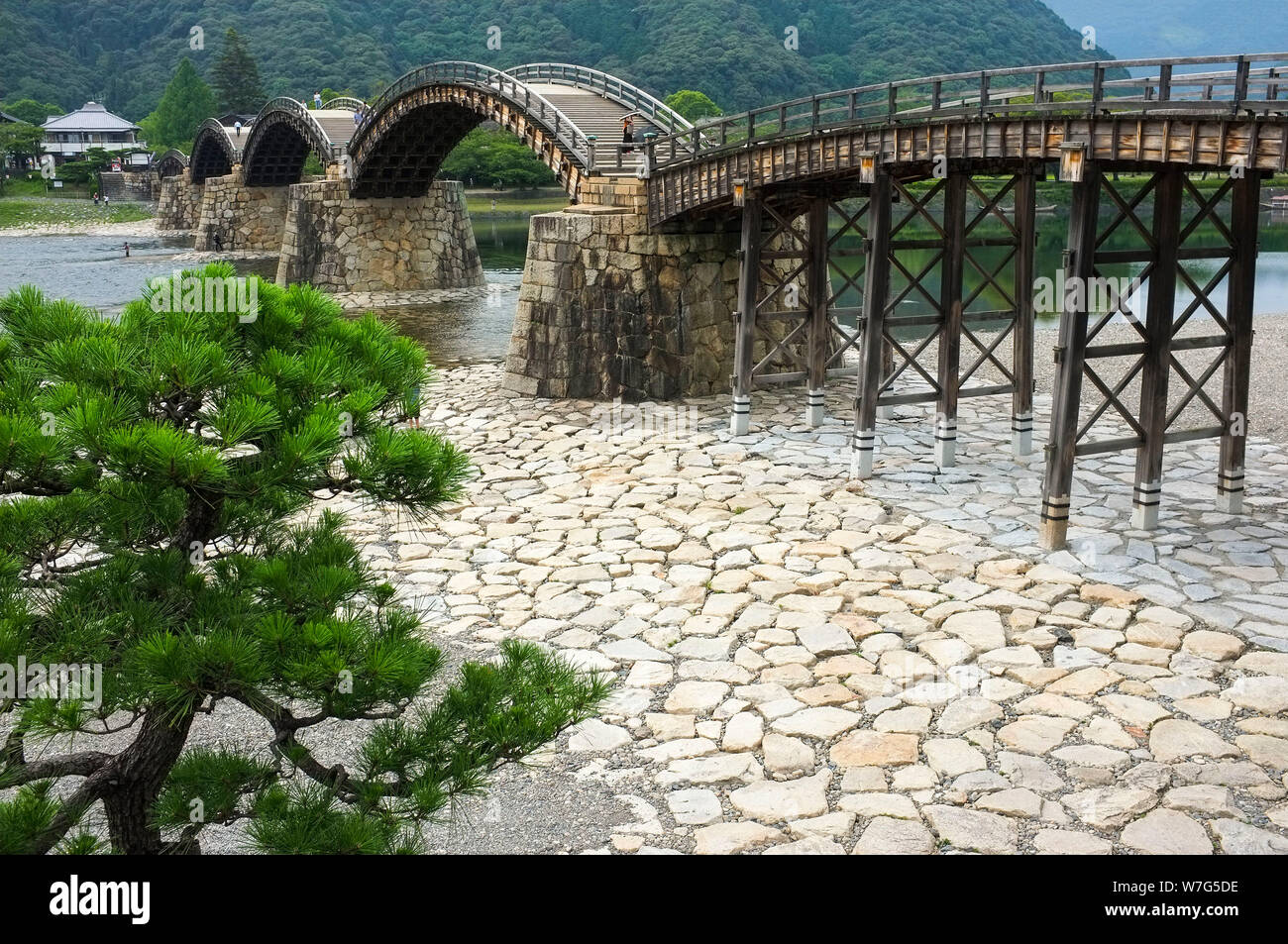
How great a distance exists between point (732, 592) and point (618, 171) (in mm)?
12197

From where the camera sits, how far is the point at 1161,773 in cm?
806

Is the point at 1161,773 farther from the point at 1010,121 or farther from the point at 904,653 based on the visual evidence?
the point at 1010,121

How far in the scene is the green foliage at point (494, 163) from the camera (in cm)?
7269

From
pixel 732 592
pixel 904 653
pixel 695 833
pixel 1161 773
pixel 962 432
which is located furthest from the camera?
pixel 962 432

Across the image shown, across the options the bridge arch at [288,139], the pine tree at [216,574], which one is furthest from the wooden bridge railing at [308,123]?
the pine tree at [216,574]

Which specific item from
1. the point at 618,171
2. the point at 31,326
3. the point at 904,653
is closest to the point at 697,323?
the point at 618,171

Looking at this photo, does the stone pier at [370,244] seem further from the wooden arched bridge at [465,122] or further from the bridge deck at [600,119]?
the bridge deck at [600,119]

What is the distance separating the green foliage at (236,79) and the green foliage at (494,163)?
54.7 feet

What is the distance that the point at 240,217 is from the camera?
187 ft

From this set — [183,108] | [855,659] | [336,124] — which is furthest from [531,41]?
[855,659]

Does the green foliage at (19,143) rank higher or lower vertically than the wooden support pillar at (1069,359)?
higher

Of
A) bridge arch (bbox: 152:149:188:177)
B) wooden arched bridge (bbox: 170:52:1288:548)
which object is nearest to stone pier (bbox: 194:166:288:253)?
bridge arch (bbox: 152:149:188:177)

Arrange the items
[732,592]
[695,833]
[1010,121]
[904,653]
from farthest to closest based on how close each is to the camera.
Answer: [1010,121] → [732,592] → [904,653] → [695,833]
